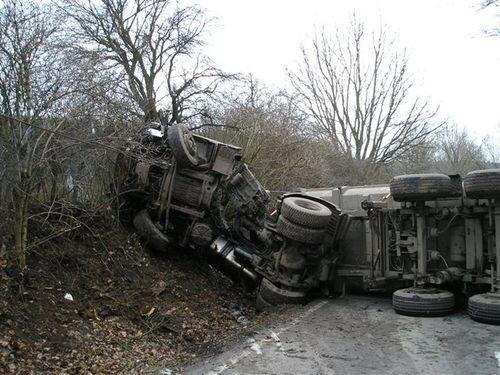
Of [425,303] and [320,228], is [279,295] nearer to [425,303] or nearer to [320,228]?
[320,228]

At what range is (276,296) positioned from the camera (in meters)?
7.86

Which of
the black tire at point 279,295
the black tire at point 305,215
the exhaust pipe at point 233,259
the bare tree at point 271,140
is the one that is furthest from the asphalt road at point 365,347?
the bare tree at point 271,140

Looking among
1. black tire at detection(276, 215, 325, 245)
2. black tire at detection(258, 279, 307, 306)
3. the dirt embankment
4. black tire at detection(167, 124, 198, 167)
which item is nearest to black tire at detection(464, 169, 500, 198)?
black tire at detection(276, 215, 325, 245)

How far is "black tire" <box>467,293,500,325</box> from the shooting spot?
579cm

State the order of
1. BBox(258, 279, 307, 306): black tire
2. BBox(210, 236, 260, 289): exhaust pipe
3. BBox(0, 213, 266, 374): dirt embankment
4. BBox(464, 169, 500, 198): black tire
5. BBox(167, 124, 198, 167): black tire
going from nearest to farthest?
1. BBox(0, 213, 266, 374): dirt embankment
2. BBox(464, 169, 500, 198): black tire
3. BBox(258, 279, 307, 306): black tire
4. BBox(167, 124, 198, 167): black tire
5. BBox(210, 236, 260, 289): exhaust pipe

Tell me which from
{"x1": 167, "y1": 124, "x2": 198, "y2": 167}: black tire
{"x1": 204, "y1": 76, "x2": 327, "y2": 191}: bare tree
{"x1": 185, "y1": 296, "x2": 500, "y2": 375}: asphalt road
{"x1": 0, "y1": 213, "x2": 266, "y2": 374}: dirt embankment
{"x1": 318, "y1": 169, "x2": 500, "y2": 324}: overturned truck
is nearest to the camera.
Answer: {"x1": 185, "y1": 296, "x2": 500, "y2": 375}: asphalt road

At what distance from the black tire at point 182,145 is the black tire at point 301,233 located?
181 cm

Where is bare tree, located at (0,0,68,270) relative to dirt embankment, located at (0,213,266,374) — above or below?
above

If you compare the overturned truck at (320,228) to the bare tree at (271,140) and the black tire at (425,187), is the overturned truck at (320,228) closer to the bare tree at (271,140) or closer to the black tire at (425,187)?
the black tire at (425,187)

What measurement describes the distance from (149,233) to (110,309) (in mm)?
2415

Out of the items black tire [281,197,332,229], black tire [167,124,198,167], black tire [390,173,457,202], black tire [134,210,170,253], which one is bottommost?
black tire [134,210,170,253]

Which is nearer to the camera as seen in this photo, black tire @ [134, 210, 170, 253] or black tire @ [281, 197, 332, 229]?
black tire @ [281, 197, 332, 229]

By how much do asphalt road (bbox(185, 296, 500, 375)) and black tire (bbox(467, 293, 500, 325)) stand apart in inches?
3.2

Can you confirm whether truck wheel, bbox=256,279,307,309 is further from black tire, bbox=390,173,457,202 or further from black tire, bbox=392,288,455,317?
black tire, bbox=390,173,457,202
